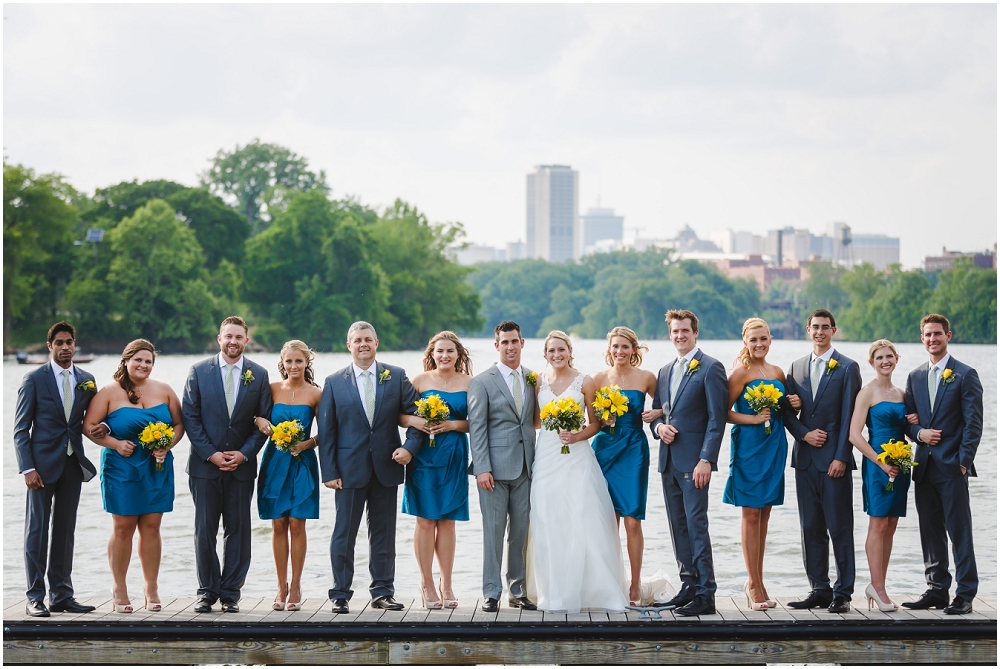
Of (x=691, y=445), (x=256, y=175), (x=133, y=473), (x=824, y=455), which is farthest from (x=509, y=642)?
(x=256, y=175)

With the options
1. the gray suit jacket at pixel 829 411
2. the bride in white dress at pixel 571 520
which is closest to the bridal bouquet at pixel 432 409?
the bride in white dress at pixel 571 520

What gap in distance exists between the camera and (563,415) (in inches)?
323

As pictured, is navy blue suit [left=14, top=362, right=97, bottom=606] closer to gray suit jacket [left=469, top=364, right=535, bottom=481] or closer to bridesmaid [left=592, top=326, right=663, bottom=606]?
gray suit jacket [left=469, top=364, right=535, bottom=481]

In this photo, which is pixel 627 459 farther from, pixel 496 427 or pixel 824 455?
pixel 824 455

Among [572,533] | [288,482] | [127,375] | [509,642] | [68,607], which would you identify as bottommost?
[509,642]

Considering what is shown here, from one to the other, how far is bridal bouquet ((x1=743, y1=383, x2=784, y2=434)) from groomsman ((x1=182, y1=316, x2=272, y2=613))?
3529 mm

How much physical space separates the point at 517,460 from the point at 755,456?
1749 millimetres

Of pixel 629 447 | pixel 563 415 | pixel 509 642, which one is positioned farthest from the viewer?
pixel 629 447

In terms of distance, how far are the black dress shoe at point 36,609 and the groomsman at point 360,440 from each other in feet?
6.65

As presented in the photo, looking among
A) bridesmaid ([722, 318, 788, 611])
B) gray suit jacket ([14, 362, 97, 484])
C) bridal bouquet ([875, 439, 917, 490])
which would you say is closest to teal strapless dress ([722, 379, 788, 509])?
bridesmaid ([722, 318, 788, 611])

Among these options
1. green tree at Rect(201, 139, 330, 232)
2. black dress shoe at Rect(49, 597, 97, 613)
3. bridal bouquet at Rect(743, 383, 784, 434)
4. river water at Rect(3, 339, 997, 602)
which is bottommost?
river water at Rect(3, 339, 997, 602)

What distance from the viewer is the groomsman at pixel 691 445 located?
833 centimetres

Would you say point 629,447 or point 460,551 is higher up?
point 629,447

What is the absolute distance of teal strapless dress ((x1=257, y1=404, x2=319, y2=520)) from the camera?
8.55m
